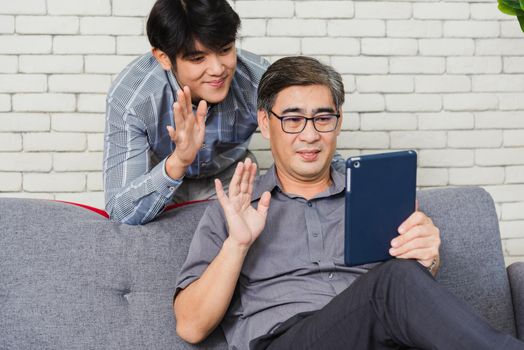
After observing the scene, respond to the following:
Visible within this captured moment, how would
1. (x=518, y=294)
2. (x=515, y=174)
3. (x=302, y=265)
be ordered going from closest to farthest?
(x=302, y=265)
(x=518, y=294)
(x=515, y=174)

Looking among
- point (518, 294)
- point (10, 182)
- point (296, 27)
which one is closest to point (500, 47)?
point (296, 27)

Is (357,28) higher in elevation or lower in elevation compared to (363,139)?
higher

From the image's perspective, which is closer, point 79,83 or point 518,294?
point 518,294

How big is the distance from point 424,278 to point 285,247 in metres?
0.49

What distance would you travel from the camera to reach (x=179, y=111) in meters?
1.84

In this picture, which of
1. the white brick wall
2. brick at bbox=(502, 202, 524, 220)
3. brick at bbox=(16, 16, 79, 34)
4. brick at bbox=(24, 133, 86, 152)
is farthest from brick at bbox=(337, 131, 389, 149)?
brick at bbox=(16, 16, 79, 34)

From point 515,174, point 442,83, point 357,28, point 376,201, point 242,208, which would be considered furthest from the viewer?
point 515,174

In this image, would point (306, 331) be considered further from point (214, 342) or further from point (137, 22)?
point (137, 22)

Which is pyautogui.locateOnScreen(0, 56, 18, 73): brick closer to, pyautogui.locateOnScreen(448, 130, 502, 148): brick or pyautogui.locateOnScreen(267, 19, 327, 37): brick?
pyautogui.locateOnScreen(267, 19, 327, 37): brick

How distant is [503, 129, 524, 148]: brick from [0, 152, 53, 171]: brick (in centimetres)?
190

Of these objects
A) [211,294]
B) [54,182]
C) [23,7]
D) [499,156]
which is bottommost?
[211,294]

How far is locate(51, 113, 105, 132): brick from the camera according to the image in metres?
2.75

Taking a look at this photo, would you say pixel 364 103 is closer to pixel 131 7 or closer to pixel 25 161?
pixel 131 7

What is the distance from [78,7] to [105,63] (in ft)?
0.76
